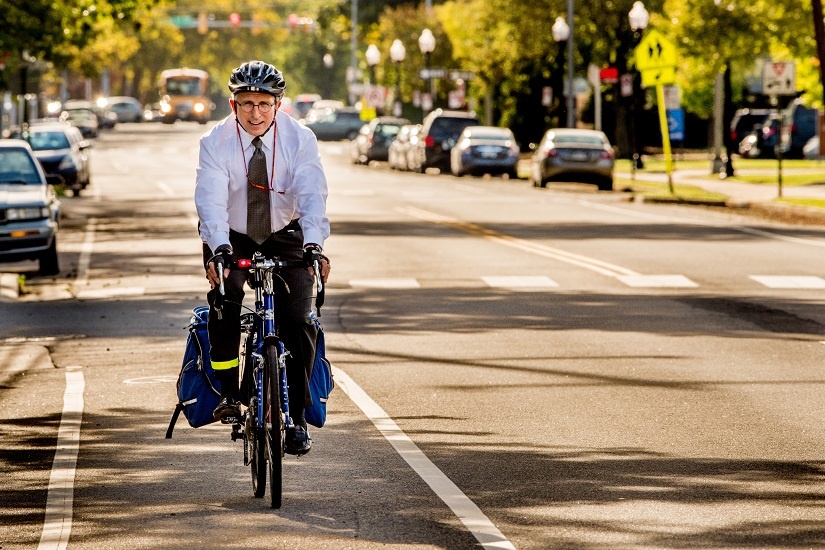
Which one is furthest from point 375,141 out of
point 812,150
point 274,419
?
point 274,419

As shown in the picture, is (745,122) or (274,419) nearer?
(274,419)

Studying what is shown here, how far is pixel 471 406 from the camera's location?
441 inches

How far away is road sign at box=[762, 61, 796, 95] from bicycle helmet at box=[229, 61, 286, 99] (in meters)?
26.6

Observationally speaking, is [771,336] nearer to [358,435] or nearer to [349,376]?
[349,376]

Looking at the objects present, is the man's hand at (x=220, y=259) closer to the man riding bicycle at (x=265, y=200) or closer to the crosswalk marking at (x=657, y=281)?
the man riding bicycle at (x=265, y=200)

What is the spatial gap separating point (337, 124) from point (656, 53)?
1844 inches

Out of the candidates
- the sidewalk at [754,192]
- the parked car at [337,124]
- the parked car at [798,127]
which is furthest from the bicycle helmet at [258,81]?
the parked car at [337,124]

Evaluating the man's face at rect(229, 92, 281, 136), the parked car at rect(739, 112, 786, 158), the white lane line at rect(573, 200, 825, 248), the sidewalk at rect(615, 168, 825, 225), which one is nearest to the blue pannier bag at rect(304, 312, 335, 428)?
the man's face at rect(229, 92, 281, 136)

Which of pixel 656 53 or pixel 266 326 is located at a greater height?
pixel 656 53

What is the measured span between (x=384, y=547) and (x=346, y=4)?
9709cm

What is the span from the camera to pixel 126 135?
3659 inches

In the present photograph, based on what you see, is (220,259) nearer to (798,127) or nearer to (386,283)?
(386,283)

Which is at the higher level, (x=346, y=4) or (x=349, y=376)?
(x=346, y=4)

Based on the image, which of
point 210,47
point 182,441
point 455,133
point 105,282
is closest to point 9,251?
point 105,282
